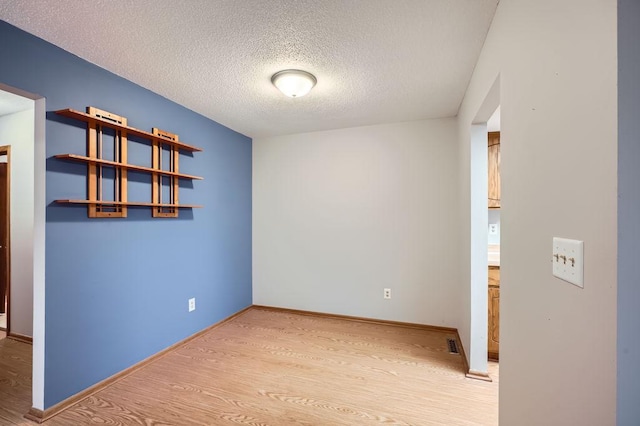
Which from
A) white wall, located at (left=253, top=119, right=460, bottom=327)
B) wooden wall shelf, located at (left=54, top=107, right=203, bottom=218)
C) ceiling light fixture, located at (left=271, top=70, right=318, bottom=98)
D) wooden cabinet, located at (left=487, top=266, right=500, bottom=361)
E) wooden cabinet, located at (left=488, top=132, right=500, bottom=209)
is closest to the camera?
wooden wall shelf, located at (left=54, top=107, right=203, bottom=218)

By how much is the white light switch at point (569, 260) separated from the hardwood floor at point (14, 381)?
2.85m

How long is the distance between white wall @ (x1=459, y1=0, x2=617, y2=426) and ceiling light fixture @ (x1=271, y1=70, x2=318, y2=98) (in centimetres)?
124

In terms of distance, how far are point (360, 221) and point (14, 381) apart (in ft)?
10.8

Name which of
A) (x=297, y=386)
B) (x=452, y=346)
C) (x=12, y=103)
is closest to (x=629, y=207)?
(x=297, y=386)

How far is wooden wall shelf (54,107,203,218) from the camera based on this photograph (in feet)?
6.43

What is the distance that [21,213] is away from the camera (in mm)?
2988

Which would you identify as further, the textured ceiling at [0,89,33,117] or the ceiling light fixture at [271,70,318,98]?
the textured ceiling at [0,89,33,117]

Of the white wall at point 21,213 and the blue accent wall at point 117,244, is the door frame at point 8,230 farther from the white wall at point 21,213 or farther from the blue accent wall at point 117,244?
the blue accent wall at point 117,244

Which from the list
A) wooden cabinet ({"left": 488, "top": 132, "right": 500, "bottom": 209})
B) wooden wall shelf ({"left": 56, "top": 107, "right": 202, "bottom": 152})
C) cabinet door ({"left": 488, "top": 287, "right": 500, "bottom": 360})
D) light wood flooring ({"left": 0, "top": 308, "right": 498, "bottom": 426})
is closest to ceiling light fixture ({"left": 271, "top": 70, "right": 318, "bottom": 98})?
wooden wall shelf ({"left": 56, "top": 107, "right": 202, "bottom": 152})

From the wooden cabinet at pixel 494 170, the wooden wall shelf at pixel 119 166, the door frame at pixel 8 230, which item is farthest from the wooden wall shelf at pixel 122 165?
the wooden cabinet at pixel 494 170

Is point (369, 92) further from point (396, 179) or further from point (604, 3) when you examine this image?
point (604, 3)

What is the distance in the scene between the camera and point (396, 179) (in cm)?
328

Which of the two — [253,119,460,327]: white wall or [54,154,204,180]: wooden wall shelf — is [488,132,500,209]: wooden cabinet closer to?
[253,119,460,327]: white wall

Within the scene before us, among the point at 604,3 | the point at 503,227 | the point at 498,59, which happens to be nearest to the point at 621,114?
the point at 604,3
